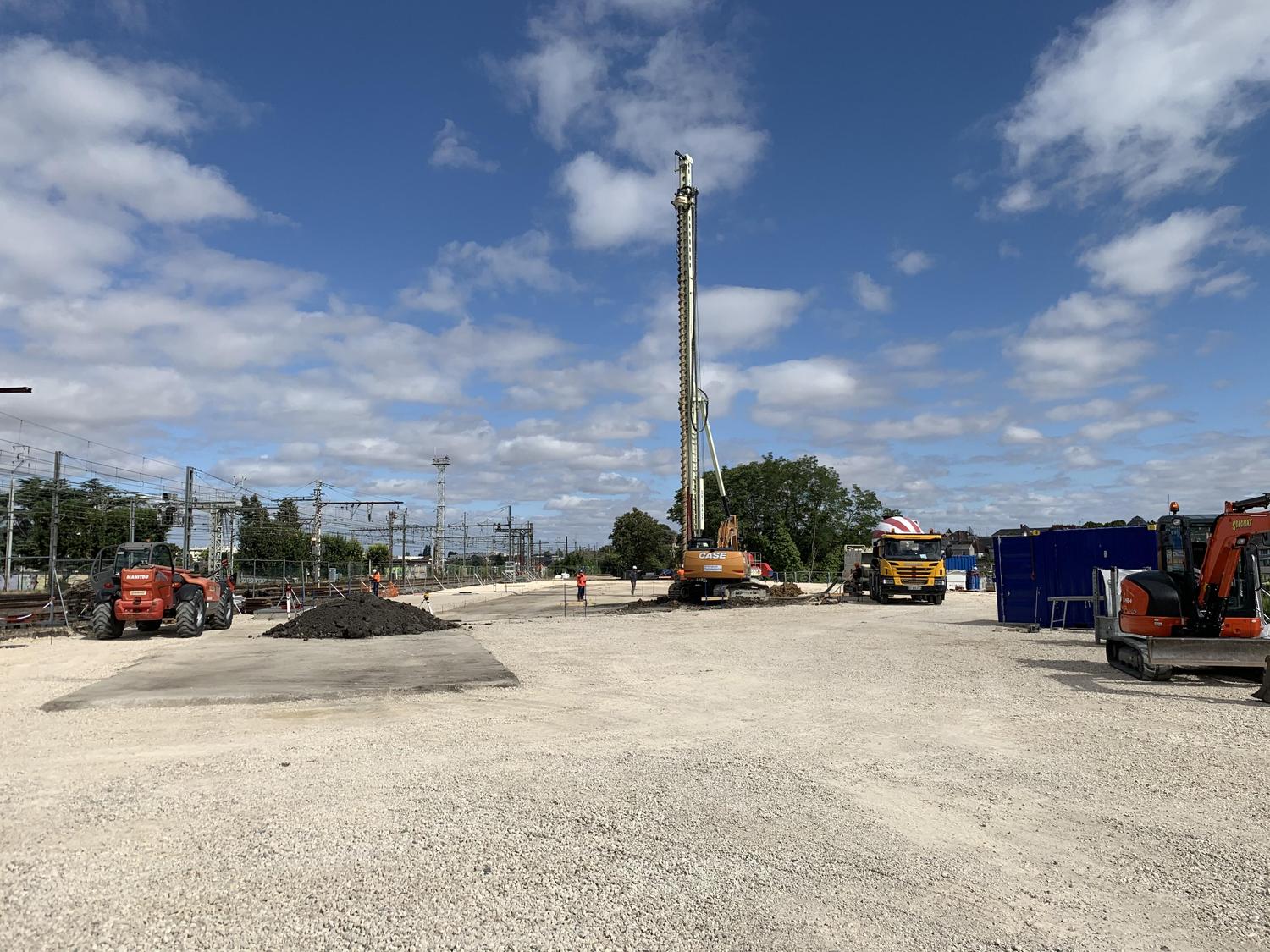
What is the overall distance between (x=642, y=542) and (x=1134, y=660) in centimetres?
7653

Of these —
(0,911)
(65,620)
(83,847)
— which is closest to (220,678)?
(83,847)

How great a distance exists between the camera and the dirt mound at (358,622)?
2044 centimetres

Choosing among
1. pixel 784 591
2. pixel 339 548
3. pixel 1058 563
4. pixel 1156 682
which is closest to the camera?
pixel 1156 682

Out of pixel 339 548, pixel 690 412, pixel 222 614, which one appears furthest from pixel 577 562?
pixel 222 614

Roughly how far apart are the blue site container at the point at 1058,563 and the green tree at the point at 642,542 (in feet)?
214

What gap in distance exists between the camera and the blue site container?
21219mm

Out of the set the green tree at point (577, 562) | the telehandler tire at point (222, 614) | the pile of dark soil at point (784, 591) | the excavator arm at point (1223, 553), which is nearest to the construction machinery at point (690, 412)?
the pile of dark soil at point (784, 591)

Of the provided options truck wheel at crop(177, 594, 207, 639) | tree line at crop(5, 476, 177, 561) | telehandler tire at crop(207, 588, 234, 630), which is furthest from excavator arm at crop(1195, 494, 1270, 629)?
tree line at crop(5, 476, 177, 561)

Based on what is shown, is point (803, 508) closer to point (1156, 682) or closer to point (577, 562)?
point (577, 562)

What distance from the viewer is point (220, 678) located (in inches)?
517

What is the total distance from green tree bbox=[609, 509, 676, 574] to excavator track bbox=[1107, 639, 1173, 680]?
74.2 metres

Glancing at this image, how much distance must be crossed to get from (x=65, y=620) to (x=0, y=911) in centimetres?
2140

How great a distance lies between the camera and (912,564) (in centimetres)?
3092

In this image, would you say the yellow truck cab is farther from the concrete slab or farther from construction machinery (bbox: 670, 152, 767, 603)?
the concrete slab
